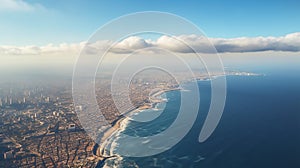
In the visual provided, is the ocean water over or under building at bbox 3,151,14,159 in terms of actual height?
over

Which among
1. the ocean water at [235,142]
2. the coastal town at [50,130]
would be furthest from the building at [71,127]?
the ocean water at [235,142]

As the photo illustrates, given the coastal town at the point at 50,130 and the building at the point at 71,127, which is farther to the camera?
the building at the point at 71,127

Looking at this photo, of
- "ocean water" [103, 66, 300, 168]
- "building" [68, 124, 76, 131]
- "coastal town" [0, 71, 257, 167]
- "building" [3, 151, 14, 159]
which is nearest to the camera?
"ocean water" [103, 66, 300, 168]

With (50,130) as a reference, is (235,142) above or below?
above

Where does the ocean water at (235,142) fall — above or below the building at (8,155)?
above

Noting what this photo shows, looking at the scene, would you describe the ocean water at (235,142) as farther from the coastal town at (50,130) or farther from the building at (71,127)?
the building at (71,127)

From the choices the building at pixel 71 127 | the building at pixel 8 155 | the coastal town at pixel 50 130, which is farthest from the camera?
the building at pixel 71 127

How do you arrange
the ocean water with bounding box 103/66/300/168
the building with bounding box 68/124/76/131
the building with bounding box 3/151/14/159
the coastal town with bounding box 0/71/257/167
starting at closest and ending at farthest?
the ocean water with bounding box 103/66/300/168 → the coastal town with bounding box 0/71/257/167 → the building with bounding box 3/151/14/159 → the building with bounding box 68/124/76/131

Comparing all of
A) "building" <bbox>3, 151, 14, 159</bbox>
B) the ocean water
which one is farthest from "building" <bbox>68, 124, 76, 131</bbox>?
"building" <bbox>3, 151, 14, 159</bbox>

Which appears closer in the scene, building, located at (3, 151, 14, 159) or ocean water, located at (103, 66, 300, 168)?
ocean water, located at (103, 66, 300, 168)

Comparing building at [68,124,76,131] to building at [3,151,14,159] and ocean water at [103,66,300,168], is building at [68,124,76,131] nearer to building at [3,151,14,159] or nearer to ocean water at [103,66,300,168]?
ocean water at [103,66,300,168]

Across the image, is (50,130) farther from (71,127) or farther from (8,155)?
(8,155)

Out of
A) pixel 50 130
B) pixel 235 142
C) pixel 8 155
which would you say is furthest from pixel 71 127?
pixel 235 142
